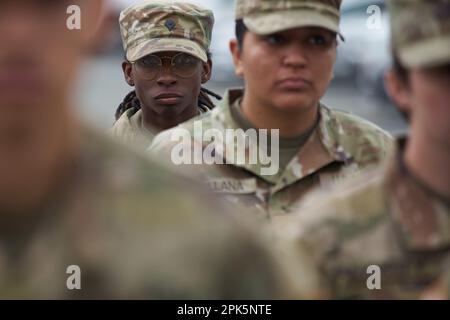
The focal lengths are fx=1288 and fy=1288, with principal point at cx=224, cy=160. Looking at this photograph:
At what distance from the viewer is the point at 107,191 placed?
181cm

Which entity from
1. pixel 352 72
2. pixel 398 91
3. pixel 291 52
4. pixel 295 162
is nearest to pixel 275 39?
pixel 291 52

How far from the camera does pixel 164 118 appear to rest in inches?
265

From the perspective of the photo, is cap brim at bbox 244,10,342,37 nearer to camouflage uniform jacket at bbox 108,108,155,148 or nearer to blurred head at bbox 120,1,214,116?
camouflage uniform jacket at bbox 108,108,155,148

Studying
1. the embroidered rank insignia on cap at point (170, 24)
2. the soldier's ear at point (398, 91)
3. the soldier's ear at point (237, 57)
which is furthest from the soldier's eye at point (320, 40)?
the embroidered rank insignia on cap at point (170, 24)

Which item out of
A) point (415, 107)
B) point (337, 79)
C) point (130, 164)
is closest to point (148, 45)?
point (415, 107)

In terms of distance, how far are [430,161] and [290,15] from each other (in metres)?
1.88

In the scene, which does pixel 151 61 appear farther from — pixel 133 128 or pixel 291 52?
pixel 291 52

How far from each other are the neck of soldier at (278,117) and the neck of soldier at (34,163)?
3190 mm

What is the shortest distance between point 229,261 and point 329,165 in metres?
3.26

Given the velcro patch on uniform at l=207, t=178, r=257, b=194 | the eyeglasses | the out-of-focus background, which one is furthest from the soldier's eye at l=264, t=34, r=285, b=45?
the out-of-focus background

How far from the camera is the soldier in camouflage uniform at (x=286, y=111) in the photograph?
489 cm

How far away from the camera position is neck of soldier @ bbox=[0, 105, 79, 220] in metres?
1.74

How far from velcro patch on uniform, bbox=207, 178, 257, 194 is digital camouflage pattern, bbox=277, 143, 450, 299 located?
1683 millimetres

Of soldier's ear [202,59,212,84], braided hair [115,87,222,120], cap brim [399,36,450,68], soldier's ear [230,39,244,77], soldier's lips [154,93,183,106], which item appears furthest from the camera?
braided hair [115,87,222,120]
